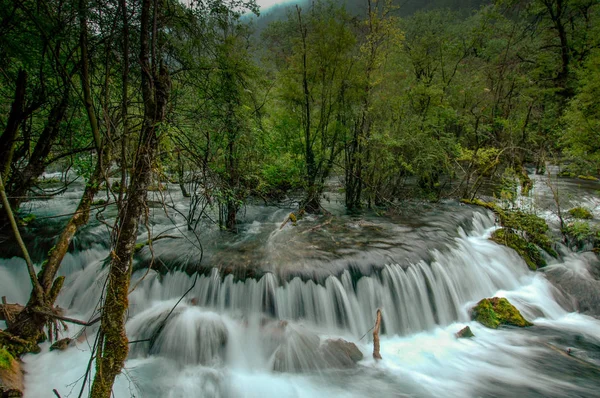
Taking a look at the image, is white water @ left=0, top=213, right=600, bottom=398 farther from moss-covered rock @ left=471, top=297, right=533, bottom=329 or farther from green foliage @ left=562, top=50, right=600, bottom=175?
green foliage @ left=562, top=50, right=600, bottom=175

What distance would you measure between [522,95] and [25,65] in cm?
1754

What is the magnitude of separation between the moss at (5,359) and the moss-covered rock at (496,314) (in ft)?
26.3

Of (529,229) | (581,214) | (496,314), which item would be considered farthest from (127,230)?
(581,214)

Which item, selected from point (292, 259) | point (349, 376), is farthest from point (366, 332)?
point (292, 259)

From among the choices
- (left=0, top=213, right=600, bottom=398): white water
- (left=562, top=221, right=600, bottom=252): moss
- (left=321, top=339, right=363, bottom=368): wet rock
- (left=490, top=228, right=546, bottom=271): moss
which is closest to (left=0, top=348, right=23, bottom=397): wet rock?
(left=0, top=213, right=600, bottom=398): white water

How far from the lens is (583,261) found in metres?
8.16

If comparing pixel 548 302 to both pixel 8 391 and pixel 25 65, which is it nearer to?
pixel 8 391

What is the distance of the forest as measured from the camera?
3154 millimetres

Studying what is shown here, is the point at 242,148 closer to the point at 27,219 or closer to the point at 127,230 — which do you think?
the point at 127,230

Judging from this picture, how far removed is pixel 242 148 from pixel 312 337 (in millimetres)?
4281

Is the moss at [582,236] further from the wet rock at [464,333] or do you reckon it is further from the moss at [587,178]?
the moss at [587,178]

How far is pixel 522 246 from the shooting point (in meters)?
8.84

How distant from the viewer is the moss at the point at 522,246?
27.8 ft

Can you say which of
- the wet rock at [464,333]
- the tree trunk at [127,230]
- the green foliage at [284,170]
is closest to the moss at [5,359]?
the tree trunk at [127,230]
